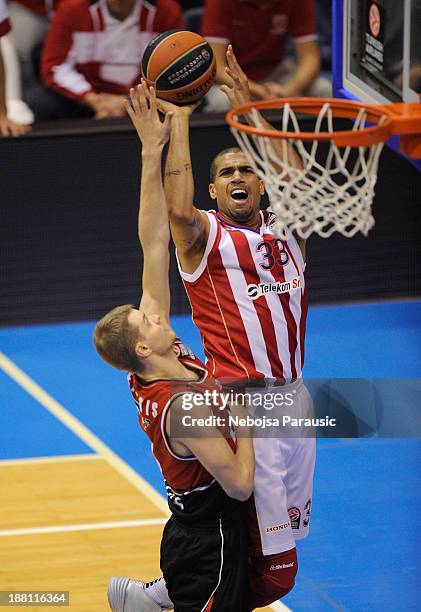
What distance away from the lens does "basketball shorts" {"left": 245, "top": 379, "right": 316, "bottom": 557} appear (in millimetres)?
5328

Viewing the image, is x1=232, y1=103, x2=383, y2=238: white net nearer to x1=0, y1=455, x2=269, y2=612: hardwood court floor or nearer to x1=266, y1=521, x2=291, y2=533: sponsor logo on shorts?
x1=266, y1=521, x2=291, y2=533: sponsor logo on shorts

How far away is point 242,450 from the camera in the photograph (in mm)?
5078

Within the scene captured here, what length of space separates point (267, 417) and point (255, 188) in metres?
1.08

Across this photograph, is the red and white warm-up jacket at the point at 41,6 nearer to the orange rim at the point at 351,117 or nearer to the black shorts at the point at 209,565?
the orange rim at the point at 351,117

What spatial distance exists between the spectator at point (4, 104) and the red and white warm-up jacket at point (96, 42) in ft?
1.32

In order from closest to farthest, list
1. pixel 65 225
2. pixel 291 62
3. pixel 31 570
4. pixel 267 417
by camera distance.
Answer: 1. pixel 267 417
2. pixel 31 570
3. pixel 65 225
4. pixel 291 62

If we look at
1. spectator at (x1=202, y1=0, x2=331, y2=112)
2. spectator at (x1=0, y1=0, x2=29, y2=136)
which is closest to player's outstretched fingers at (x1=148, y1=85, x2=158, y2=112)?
spectator at (x1=0, y1=0, x2=29, y2=136)

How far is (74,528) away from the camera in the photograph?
7168 mm

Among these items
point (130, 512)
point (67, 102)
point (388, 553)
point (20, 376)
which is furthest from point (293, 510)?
point (67, 102)

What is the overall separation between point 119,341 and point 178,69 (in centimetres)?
145

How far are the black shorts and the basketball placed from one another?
1976 mm

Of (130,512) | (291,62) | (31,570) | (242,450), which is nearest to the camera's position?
(242,450)

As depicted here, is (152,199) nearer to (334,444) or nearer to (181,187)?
(181,187)

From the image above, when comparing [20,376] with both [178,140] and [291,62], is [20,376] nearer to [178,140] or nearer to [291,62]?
[291,62]
